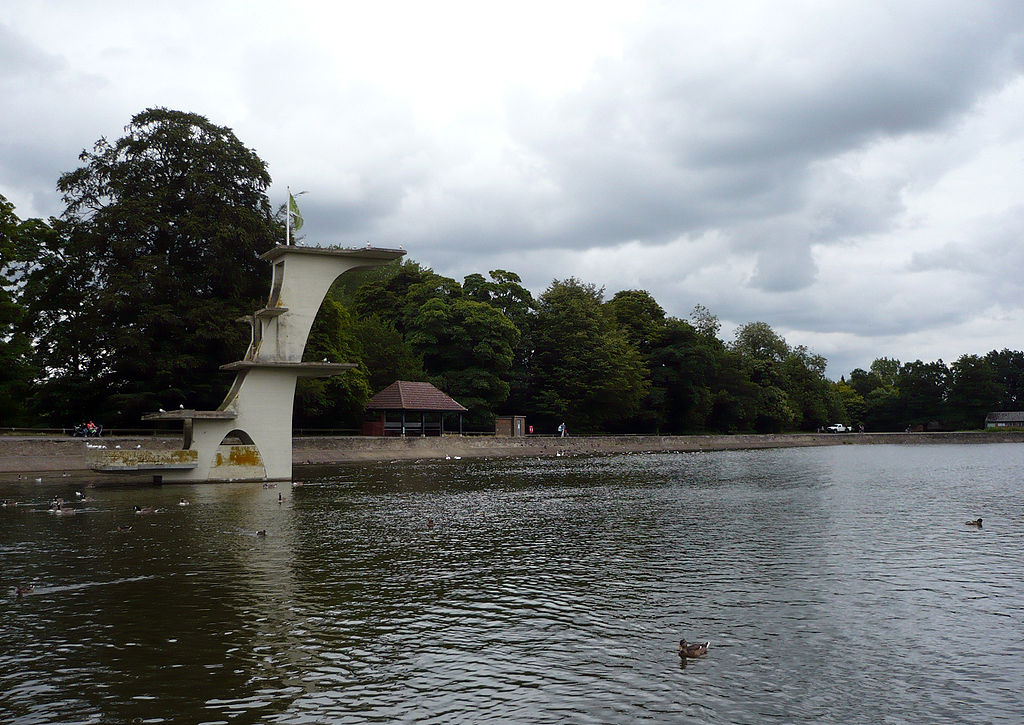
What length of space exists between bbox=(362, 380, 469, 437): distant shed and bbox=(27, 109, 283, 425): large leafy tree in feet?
47.3

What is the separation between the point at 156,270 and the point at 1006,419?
144 m

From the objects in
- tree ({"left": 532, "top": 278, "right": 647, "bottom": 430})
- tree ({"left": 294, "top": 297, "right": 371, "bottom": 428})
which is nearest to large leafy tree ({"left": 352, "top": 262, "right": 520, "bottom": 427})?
tree ({"left": 532, "top": 278, "right": 647, "bottom": 430})

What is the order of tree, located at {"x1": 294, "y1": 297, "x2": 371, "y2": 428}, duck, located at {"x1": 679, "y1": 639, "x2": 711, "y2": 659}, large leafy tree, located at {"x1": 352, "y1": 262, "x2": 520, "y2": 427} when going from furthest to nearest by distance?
1. large leafy tree, located at {"x1": 352, "y1": 262, "x2": 520, "y2": 427}
2. tree, located at {"x1": 294, "y1": 297, "x2": 371, "y2": 428}
3. duck, located at {"x1": 679, "y1": 639, "x2": 711, "y2": 659}

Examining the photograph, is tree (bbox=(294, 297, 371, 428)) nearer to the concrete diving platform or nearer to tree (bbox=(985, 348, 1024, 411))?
the concrete diving platform

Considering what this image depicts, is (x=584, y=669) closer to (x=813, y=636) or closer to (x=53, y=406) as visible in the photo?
(x=813, y=636)

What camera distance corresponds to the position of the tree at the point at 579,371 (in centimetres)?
8712

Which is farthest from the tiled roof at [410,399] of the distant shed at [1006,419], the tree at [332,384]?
the distant shed at [1006,419]

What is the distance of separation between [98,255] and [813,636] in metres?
51.6

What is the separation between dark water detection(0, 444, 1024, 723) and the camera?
9445mm

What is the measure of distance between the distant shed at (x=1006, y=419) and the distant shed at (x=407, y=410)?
113647 mm

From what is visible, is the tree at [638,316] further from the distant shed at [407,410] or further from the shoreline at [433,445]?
the distant shed at [407,410]

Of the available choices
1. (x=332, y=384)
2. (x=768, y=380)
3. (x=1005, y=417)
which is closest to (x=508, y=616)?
(x=332, y=384)

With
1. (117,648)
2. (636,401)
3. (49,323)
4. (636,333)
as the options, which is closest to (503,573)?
(117,648)

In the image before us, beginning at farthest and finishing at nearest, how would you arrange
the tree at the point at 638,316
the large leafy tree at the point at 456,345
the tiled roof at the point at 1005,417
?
the tiled roof at the point at 1005,417
the tree at the point at 638,316
the large leafy tree at the point at 456,345
